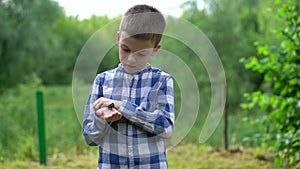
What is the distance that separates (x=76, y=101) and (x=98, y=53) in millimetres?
219

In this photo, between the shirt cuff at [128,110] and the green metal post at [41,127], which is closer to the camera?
the shirt cuff at [128,110]

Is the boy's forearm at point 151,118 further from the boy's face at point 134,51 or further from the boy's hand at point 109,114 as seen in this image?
the boy's face at point 134,51

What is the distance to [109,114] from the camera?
4.95 ft

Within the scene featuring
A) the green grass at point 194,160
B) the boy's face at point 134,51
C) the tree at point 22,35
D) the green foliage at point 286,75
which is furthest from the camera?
the tree at point 22,35

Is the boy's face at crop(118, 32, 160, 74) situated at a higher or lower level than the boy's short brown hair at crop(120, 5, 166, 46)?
lower

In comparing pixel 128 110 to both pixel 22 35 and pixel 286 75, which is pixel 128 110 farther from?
pixel 22 35

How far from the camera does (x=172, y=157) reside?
445cm

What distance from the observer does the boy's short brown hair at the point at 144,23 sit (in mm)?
1610

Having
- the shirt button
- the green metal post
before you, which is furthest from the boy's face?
the green metal post

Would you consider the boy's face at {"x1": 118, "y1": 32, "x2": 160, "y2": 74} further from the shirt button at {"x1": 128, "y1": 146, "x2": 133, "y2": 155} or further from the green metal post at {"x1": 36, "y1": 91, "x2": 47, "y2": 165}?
the green metal post at {"x1": 36, "y1": 91, "x2": 47, "y2": 165}

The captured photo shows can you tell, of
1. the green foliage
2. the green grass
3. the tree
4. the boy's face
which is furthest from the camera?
the tree

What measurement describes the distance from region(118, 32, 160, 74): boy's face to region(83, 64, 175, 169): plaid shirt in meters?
0.05

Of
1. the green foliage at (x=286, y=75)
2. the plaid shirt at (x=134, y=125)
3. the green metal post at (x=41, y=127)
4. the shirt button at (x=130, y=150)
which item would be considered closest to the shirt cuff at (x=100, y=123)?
the plaid shirt at (x=134, y=125)

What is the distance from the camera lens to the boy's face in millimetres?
1607
